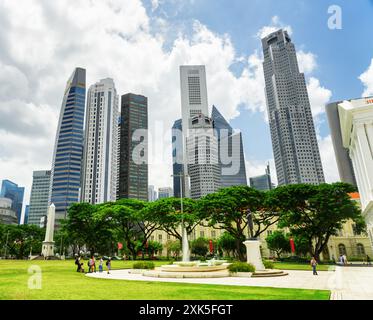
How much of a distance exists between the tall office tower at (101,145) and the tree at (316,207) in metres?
134

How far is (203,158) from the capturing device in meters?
191

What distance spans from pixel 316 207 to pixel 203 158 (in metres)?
148

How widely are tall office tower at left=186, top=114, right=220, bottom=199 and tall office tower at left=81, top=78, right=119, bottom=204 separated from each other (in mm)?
51357

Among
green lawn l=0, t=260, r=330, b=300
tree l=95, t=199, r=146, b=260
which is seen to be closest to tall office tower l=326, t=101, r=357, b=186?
tree l=95, t=199, r=146, b=260

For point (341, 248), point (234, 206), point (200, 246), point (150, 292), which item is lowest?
point (341, 248)

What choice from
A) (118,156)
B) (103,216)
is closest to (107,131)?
(118,156)

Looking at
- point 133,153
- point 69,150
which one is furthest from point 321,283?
point 133,153

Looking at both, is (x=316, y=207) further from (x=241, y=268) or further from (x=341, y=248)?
(x=341, y=248)

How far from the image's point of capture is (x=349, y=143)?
5069cm

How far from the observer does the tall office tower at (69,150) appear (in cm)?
15012

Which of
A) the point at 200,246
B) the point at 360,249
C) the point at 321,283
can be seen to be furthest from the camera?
the point at 200,246

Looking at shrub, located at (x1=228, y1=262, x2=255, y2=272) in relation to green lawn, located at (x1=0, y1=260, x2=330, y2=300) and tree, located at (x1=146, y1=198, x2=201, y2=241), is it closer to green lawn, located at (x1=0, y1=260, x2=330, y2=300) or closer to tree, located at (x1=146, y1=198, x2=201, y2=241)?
green lawn, located at (x1=0, y1=260, x2=330, y2=300)

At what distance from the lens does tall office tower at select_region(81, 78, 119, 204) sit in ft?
538
